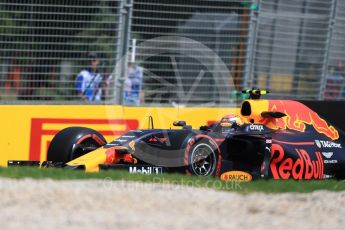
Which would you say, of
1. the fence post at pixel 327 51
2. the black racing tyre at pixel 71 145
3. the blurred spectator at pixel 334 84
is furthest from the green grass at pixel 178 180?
the blurred spectator at pixel 334 84

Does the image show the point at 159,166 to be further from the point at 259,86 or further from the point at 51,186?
the point at 259,86

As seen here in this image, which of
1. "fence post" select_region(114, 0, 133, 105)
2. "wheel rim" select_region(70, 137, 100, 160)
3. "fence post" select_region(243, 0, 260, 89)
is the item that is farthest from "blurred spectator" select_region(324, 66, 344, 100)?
"wheel rim" select_region(70, 137, 100, 160)

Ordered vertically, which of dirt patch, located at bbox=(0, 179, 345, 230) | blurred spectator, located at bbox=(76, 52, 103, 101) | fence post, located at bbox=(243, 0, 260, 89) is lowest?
dirt patch, located at bbox=(0, 179, 345, 230)

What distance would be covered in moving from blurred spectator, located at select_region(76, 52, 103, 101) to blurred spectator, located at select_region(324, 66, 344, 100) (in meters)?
4.99

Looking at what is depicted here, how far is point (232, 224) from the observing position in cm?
556

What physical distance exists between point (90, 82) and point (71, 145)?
10.3 ft

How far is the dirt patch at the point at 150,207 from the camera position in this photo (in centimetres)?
545

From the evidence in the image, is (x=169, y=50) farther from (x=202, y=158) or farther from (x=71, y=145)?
(x=202, y=158)

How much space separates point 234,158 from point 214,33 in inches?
183

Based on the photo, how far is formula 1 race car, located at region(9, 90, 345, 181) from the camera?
8.41 metres

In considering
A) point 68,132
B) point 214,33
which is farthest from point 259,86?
point 68,132

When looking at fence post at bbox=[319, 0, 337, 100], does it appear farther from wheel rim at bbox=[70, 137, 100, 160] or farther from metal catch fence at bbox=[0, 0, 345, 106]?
wheel rim at bbox=[70, 137, 100, 160]

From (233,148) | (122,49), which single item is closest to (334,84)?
(122,49)

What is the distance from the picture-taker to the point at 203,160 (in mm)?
8484
